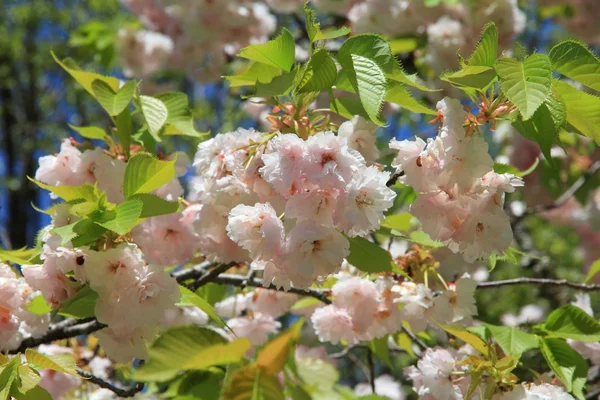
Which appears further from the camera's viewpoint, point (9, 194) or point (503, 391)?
point (9, 194)

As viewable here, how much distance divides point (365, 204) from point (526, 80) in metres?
0.37

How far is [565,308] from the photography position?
1.58 meters

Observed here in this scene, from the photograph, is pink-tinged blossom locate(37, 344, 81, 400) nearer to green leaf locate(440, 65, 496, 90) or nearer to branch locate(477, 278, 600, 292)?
branch locate(477, 278, 600, 292)

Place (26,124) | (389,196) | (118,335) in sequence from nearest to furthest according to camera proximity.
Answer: (389,196) < (118,335) < (26,124)

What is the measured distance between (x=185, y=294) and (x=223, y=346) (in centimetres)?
63

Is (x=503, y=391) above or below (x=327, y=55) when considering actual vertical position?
below

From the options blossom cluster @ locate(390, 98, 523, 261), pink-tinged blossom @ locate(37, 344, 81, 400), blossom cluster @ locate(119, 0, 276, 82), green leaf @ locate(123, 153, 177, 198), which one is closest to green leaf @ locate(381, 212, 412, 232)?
blossom cluster @ locate(390, 98, 523, 261)

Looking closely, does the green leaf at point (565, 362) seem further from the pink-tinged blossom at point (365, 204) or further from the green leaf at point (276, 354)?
→ the green leaf at point (276, 354)

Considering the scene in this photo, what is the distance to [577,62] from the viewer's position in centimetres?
119

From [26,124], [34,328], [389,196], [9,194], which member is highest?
[389,196]

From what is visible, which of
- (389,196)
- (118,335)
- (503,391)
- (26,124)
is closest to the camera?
(389,196)

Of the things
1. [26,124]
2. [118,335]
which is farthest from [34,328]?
[26,124]

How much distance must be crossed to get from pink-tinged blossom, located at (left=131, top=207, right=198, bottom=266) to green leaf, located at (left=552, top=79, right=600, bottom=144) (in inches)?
36.0

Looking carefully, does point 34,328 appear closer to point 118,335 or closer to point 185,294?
point 118,335
